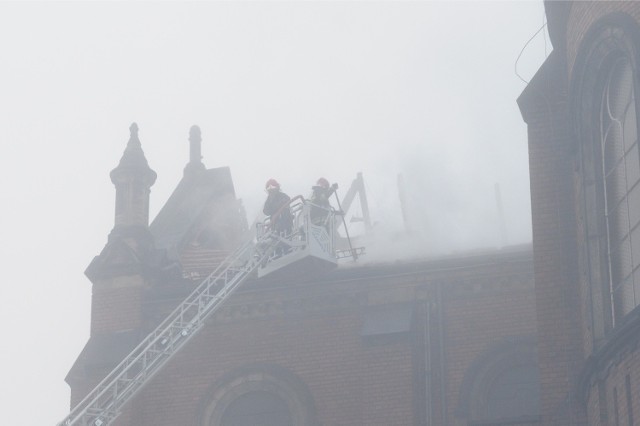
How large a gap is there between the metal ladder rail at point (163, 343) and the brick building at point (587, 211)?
6.41 metres

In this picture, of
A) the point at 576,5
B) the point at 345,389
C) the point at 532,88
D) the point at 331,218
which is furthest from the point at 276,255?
the point at 576,5

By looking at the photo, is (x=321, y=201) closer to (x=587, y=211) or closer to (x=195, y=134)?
(x=587, y=211)

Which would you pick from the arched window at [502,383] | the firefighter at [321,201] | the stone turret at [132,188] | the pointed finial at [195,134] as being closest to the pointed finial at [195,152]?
the pointed finial at [195,134]

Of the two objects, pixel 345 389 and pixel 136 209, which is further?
pixel 136 209

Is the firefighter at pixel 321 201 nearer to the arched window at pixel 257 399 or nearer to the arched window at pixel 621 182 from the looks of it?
the arched window at pixel 257 399

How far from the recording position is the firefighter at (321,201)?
2181 centimetres

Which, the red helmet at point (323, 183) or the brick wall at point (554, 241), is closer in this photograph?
the brick wall at point (554, 241)

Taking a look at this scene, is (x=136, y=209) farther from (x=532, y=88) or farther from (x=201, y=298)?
(x=532, y=88)

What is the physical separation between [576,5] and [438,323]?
22.0ft

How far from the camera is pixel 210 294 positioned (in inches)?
856

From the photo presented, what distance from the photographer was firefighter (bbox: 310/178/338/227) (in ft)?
71.6

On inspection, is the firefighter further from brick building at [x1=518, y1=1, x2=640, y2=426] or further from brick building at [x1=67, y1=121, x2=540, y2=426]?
brick building at [x1=518, y1=1, x2=640, y2=426]

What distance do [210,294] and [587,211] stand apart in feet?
Result: 27.4

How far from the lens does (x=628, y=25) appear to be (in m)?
14.1
